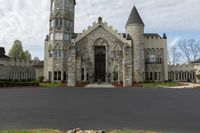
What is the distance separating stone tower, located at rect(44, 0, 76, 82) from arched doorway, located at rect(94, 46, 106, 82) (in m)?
7.17

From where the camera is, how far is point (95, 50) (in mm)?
53625

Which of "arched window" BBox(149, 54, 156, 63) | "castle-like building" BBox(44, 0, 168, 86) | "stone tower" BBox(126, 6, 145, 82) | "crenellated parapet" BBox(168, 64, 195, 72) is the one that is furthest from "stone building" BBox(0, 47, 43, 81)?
"crenellated parapet" BBox(168, 64, 195, 72)

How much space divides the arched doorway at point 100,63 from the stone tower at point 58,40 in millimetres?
7166

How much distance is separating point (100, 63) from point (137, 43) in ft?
33.2

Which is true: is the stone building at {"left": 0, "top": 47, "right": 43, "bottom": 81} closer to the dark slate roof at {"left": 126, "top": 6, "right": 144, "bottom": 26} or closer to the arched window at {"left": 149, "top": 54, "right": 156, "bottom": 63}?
the dark slate roof at {"left": 126, "top": 6, "right": 144, "bottom": 26}

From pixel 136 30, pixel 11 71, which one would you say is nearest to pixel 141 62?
pixel 136 30

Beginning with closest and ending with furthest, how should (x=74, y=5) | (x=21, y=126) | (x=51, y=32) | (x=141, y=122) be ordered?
(x=21, y=126), (x=141, y=122), (x=51, y=32), (x=74, y=5)

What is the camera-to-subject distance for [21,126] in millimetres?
8867

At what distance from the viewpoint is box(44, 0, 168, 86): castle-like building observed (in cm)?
5172

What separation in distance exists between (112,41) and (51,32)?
15480 millimetres

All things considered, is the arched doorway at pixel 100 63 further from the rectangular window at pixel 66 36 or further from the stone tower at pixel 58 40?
the rectangular window at pixel 66 36

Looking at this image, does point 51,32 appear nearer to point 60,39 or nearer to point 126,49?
point 60,39

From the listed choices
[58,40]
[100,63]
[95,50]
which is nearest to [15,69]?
[58,40]

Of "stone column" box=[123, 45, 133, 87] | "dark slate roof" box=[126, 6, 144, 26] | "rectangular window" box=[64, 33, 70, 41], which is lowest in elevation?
"stone column" box=[123, 45, 133, 87]
